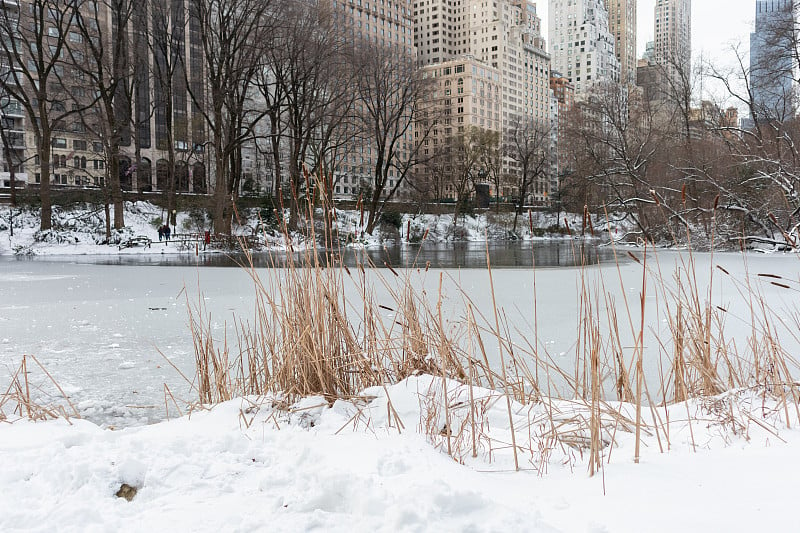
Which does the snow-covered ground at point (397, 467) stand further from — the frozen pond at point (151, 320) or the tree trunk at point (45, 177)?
the tree trunk at point (45, 177)

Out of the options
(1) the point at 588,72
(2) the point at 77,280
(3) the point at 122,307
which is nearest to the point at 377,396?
(3) the point at 122,307

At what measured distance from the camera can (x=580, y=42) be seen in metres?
130

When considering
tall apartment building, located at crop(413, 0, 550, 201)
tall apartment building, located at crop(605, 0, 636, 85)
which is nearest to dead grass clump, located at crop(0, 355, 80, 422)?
tall apartment building, located at crop(413, 0, 550, 201)

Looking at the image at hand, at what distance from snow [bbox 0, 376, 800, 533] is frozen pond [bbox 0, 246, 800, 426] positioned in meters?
0.61

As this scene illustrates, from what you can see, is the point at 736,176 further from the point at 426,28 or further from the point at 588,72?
the point at 588,72

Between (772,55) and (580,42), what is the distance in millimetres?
124738

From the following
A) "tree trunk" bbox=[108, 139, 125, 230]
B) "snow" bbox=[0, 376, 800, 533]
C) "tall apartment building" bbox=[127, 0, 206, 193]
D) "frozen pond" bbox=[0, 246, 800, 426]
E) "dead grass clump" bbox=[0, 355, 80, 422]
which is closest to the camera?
"snow" bbox=[0, 376, 800, 533]

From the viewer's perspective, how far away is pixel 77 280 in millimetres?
9703

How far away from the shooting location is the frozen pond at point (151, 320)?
3.29 m

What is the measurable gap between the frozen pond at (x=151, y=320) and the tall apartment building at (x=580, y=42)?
128842 millimetres

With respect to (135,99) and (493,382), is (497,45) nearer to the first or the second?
(135,99)

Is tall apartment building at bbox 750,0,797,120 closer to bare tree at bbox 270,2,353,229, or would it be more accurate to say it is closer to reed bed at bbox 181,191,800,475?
bare tree at bbox 270,2,353,229

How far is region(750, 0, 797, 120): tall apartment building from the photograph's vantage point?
17.3m

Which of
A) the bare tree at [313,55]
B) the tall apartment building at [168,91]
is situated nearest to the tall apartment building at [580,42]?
the tall apartment building at [168,91]
